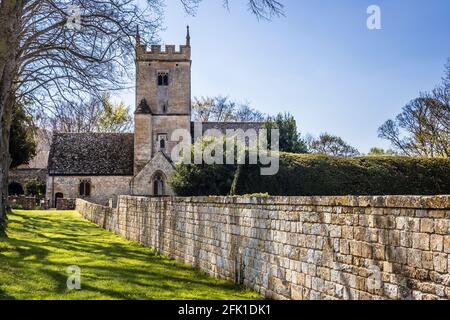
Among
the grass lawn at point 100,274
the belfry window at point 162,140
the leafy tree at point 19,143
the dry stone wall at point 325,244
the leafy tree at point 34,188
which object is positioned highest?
the belfry window at point 162,140

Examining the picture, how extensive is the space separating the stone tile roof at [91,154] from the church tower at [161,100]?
2739 millimetres

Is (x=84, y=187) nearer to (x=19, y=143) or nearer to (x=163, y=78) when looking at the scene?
(x=19, y=143)

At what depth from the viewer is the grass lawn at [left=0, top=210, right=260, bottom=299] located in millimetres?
8062

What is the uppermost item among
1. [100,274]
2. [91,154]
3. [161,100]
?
[161,100]

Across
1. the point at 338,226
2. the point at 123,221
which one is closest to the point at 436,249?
the point at 338,226

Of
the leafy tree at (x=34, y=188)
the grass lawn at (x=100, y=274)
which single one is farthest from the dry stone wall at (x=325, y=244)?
the leafy tree at (x=34, y=188)

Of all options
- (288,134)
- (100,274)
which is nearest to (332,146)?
(288,134)

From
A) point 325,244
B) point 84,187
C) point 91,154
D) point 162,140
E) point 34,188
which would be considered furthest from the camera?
point 34,188

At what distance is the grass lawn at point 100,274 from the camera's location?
806cm

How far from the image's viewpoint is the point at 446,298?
447 centimetres

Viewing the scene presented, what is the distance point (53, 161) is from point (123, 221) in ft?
105

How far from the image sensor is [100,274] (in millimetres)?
10125

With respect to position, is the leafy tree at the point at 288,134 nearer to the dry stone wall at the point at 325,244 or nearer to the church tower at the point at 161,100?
the church tower at the point at 161,100

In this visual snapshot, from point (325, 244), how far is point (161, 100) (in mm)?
42364
